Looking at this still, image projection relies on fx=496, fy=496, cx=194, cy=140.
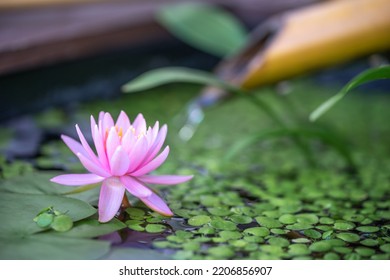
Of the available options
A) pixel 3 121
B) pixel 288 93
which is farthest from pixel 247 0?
pixel 3 121

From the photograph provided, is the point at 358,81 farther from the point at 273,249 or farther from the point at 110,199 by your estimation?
the point at 110,199

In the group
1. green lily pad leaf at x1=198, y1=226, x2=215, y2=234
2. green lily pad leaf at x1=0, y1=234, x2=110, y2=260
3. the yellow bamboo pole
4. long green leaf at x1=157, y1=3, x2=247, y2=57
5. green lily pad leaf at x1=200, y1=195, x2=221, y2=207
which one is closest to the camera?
green lily pad leaf at x1=0, y1=234, x2=110, y2=260

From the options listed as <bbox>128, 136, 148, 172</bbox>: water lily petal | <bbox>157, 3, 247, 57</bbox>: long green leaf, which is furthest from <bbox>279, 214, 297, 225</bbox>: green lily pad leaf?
<bbox>157, 3, 247, 57</bbox>: long green leaf

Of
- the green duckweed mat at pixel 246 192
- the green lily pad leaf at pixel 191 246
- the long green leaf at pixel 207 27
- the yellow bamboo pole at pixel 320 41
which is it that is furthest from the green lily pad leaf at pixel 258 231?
the long green leaf at pixel 207 27

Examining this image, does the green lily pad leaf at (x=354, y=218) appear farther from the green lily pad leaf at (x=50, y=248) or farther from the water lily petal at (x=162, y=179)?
the green lily pad leaf at (x=50, y=248)

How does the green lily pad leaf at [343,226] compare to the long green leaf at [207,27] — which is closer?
the green lily pad leaf at [343,226]

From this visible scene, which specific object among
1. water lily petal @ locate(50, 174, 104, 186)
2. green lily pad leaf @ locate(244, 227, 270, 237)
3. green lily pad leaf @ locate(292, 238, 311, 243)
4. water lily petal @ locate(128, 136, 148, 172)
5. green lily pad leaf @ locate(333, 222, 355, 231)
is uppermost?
water lily petal @ locate(128, 136, 148, 172)

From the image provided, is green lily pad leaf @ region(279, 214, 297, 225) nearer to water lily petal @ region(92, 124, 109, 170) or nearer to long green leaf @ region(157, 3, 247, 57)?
water lily petal @ region(92, 124, 109, 170)
